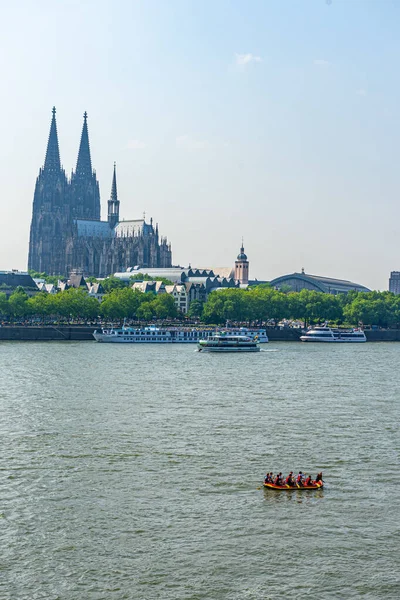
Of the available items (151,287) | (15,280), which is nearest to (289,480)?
(15,280)

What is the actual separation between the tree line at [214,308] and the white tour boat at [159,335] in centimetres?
2102

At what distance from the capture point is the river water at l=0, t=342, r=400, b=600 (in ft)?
85.0

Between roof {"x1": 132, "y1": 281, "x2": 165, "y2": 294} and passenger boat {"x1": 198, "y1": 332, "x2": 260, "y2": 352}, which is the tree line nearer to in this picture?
roof {"x1": 132, "y1": 281, "x2": 165, "y2": 294}

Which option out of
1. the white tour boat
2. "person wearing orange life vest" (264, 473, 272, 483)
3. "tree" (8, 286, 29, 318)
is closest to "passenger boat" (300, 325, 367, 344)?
the white tour boat

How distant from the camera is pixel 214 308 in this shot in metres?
158

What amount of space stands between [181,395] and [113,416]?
37.0 feet

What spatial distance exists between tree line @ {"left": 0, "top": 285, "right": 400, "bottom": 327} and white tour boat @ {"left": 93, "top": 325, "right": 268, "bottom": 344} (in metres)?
21.0

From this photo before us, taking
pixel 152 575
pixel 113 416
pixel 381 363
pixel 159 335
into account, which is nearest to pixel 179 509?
pixel 152 575

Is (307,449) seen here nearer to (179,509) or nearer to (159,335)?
(179,509)

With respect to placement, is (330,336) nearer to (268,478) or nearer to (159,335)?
(159,335)

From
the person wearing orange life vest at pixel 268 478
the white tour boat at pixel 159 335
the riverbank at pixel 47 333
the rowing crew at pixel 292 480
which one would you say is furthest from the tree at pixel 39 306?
the rowing crew at pixel 292 480

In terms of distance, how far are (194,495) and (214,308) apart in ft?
409

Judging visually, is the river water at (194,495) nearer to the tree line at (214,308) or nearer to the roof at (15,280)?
the tree line at (214,308)

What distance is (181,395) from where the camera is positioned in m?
61.6
